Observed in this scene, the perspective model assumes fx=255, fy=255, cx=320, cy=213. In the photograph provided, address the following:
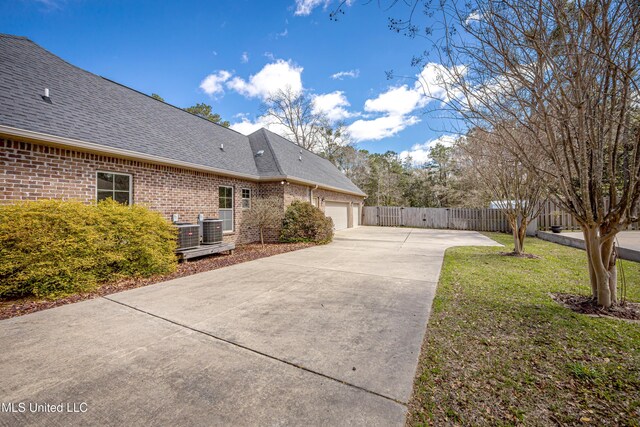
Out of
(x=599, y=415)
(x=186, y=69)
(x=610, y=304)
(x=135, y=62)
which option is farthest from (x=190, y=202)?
(x=610, y=304)

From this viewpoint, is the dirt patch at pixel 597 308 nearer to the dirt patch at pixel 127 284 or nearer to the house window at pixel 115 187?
the dirt patch at pixel 127 284

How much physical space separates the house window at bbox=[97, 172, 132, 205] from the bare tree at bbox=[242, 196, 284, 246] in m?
4.01

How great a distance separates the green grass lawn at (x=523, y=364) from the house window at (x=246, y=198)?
326 inches

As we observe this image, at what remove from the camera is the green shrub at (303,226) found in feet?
34.2

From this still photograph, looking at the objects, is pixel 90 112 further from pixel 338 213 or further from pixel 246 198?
pixel 338 213

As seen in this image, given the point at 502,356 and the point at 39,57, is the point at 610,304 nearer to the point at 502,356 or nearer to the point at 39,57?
the point at 502,356

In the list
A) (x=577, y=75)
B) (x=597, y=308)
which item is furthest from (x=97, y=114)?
(x=597, y=308)

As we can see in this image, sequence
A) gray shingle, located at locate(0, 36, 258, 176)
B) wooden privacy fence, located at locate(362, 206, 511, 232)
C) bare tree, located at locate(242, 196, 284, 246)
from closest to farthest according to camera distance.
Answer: gray shingle, located at locate(0, 36, 258, 176) → bare tree, located at locate(242, 196, 284, 246) → wooden privacy fence, located at locate(362, 206, 511, 232)

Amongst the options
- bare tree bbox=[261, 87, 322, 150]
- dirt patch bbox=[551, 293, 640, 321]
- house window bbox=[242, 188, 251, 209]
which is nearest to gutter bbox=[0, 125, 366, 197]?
house window bbox=[242, 188, 251, 209]

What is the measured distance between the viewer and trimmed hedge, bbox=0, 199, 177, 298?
394cm

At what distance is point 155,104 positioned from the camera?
31.4 feet

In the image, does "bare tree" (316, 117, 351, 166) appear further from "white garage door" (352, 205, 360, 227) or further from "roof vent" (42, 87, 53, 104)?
"roof vent" (42, 87, 53, 104)

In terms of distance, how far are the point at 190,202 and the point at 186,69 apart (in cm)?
682

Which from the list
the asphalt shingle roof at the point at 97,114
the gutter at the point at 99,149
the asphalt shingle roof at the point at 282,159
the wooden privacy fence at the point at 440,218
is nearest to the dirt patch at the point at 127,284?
the gutter at the point at 99,149
